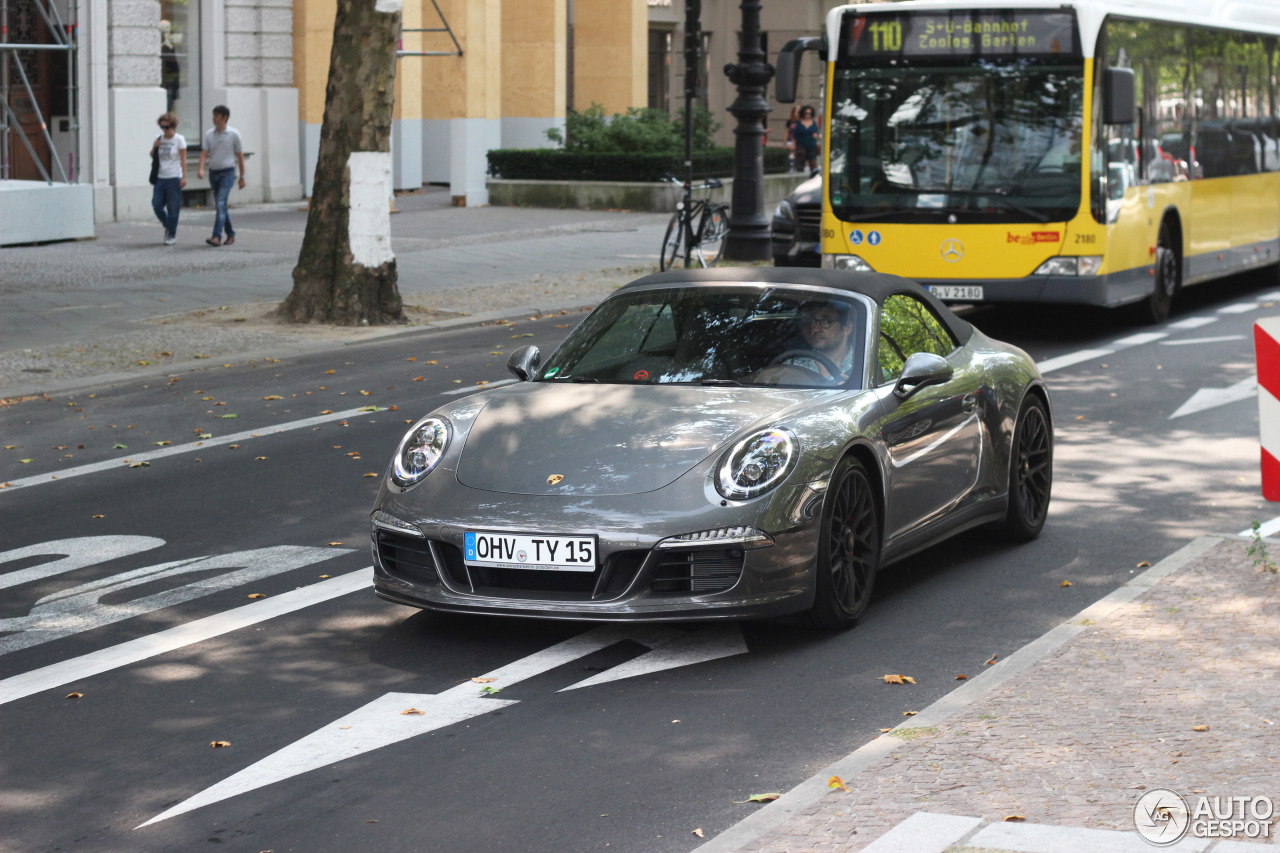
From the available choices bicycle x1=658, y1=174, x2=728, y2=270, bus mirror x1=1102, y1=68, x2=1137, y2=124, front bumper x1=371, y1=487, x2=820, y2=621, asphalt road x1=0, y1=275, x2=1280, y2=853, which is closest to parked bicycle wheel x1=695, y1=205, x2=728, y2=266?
bicycle x1=658, y1=174, x2=728, y2=270

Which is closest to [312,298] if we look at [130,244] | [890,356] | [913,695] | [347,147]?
[347,147]

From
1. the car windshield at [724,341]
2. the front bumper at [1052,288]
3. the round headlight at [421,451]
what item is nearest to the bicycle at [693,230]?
the front bumper at [1052,288]

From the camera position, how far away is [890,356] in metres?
7.25

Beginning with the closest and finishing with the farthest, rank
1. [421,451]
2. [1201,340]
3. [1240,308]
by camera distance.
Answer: [421,451], [1201,340], [1240,308]

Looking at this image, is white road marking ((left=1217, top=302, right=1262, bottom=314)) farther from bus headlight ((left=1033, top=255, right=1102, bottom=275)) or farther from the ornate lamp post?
the ornate lamp post

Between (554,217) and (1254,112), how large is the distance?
1332 centimetres

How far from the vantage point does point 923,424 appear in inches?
281

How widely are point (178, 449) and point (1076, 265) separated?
805 cm

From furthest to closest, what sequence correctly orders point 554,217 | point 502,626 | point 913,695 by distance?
point 554,217 → point 502,626 → point 913,695

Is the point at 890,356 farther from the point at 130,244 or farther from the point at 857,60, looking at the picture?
the point at 130,244

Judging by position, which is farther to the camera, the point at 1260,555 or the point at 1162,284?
the point at 1162,284

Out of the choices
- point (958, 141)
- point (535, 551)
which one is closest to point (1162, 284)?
point (958, 141)

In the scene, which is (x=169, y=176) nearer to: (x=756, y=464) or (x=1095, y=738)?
(x=756, y=464)

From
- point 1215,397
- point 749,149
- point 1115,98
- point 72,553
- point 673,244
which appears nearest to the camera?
point 72,553
